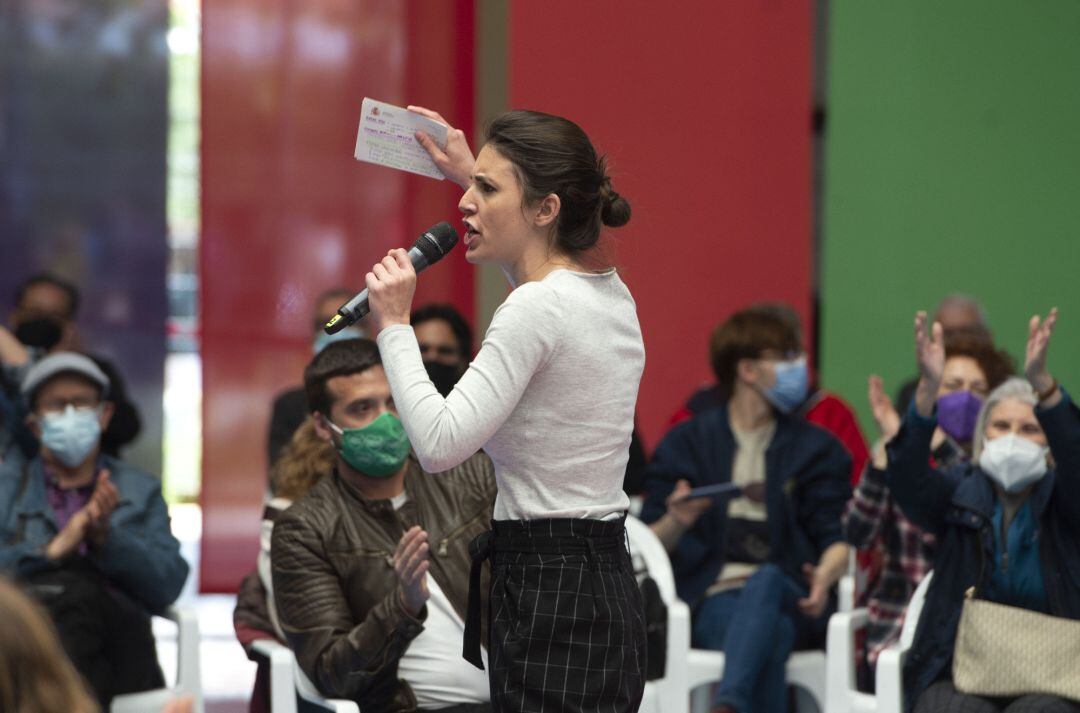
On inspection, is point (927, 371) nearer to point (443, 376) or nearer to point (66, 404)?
point (443, 376)

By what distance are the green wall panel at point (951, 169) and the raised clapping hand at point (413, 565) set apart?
3620 mm

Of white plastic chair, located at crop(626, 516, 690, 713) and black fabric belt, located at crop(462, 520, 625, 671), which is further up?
black fabric belt, located at crop(462, 520, 625, 671)

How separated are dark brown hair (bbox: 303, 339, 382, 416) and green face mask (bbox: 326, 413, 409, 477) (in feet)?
0.43

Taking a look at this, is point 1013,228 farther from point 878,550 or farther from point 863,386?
point 878,550

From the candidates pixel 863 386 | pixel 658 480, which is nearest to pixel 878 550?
pixel 658 480

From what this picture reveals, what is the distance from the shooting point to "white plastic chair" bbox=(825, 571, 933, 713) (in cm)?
355

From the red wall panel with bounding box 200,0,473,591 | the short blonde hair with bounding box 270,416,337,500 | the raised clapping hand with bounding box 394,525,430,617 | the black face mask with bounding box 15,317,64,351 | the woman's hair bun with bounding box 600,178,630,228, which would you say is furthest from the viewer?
the red wall panel with bounding box 200,0,473,591

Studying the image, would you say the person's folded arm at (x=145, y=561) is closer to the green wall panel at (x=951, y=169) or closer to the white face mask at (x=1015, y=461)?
the white face mask at (x=1015, y=461)

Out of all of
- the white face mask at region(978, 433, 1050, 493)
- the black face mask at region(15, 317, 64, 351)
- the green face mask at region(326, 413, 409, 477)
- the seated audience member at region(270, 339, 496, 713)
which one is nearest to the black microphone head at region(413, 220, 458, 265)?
the seated audience member at region(270, 339, 496, 713)

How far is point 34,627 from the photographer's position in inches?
48.3

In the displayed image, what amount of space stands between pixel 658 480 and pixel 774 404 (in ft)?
1.37

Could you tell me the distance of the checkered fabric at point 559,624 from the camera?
6.73 feet

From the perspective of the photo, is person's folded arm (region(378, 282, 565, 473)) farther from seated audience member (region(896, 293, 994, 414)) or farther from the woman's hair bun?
seated audience member (region(896, 293, 994, 414))

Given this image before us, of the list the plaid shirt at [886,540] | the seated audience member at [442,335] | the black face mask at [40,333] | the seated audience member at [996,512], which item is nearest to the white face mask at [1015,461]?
the seated audience member at [996,512]
